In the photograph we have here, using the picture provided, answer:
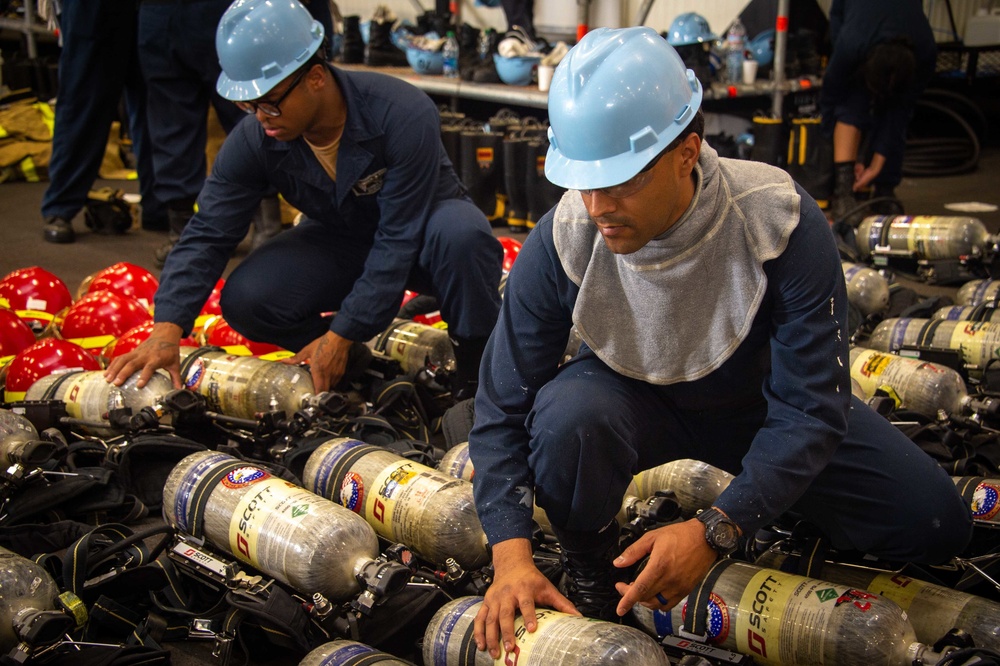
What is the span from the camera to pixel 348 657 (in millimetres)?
1900

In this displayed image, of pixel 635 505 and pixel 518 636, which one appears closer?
pixel 518 636

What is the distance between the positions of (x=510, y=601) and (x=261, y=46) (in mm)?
2022

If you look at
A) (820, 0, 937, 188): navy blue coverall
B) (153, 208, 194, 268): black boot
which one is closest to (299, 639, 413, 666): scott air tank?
(153, 208, 194, 268): black boot

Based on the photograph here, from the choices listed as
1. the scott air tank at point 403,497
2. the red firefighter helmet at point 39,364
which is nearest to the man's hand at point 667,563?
the scott air tank at point 403,497

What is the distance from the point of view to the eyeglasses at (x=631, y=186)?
179 cm

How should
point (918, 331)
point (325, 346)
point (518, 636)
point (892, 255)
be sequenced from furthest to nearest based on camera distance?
point (892, 255)
point (918, 331)
point (325, 346)
point (518, 636)

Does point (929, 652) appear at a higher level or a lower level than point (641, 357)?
lower

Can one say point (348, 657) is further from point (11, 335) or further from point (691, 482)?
point (11, 335)

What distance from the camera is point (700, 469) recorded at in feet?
8.31

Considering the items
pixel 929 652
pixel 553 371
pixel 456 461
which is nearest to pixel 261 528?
pixel 456 461

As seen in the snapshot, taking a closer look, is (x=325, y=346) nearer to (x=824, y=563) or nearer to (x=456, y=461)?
(x=456, y=461)

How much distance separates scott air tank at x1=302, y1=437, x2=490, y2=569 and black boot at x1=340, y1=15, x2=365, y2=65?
667cm

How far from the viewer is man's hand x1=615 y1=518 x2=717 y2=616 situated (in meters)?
1.76

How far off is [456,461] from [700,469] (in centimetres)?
63
